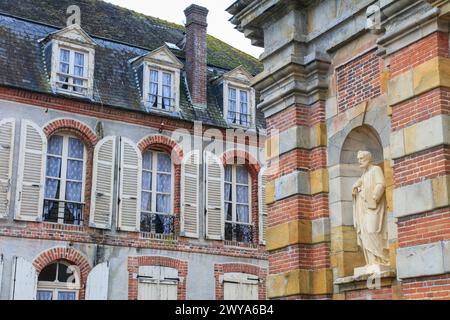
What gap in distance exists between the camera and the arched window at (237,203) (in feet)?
70.1

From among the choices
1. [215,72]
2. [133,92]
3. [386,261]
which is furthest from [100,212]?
[386,261]

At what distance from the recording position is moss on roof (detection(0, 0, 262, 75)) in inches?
862

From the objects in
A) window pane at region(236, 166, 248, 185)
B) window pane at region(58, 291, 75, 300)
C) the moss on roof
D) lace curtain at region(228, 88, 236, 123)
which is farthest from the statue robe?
the moss on roof

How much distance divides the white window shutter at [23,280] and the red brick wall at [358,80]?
426 inches

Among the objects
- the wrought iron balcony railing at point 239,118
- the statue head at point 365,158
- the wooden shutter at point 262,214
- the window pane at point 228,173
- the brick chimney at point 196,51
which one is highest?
the brick chimney at point 196,51

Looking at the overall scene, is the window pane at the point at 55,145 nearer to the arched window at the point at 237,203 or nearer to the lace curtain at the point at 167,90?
the lace curtain at the point at 167,90

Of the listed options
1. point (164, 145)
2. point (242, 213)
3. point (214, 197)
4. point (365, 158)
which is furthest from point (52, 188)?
point (365, 158)

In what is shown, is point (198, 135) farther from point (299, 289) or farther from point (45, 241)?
point (299, 289)

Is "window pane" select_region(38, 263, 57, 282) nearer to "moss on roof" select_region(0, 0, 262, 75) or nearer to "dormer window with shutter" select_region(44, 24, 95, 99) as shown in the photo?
"dormer window with shutter" select_region(44, 24, 95, 99)

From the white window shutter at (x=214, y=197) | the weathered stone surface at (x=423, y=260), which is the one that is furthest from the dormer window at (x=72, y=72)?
the weathered stone surface at (x=423, y=260)

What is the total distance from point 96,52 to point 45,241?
602 cm

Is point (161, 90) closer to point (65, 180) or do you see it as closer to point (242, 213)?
point (65, 180)

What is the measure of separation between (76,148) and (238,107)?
569 centimetres

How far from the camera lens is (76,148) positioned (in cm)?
1955
